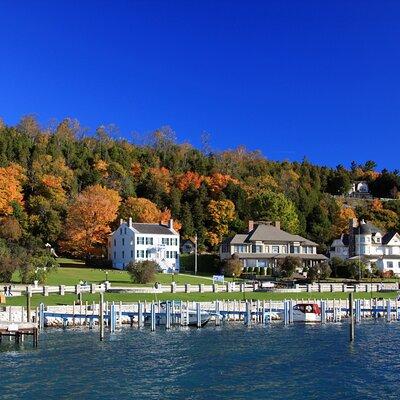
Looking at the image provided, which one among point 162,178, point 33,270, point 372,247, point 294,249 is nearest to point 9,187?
point 162,178

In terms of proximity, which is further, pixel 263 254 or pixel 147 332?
pixel 263 254

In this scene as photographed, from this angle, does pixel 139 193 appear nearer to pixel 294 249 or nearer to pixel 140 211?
pixel 140 211

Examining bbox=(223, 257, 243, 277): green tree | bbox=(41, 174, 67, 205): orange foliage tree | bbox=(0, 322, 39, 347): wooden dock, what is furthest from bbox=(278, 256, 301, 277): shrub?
bbox=(0, 322, 39, 347): wooden dock

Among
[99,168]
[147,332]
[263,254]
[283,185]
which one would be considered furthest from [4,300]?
[283,185]

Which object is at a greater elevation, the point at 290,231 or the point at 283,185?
the point at 283,185

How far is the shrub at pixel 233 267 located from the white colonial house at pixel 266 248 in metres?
5.62

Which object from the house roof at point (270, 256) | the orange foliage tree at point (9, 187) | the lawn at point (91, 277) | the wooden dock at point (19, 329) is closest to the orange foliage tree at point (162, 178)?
the orange foliage tree at point (9, 187)

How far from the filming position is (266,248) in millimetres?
120188

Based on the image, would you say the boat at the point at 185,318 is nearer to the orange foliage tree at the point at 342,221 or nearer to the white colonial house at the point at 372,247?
the white colonial house at the point at 372,247

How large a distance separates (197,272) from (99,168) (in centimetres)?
4007

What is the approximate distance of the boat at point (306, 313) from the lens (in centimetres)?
6544

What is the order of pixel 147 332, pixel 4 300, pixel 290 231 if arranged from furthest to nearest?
1. pixel 290 231
2. pixel 4 300
3. pixel 147 332

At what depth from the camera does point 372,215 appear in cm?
16212

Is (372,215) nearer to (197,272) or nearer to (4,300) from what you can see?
(197,272)
